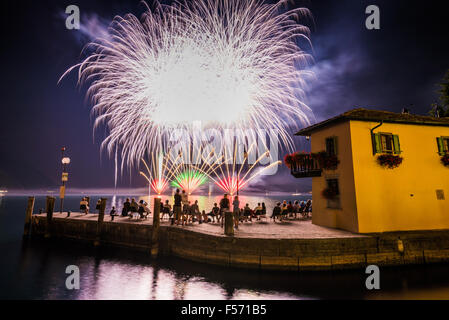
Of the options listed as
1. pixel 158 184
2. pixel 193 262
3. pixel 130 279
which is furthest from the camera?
pixel 158 184

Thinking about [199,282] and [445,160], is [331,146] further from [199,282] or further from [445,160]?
[199,282]

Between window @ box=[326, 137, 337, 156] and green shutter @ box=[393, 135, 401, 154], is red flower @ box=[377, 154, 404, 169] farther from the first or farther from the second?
window @ box=[326, 137, 337, 156]

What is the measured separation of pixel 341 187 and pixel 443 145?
7843 mm

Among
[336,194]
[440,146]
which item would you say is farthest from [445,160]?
[336,194]

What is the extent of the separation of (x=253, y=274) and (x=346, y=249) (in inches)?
190

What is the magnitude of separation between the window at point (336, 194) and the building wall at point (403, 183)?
4.49ft

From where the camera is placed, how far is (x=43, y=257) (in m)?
17.4

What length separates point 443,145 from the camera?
15695mm

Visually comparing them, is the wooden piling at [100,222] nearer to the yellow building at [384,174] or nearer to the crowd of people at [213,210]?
the crowd of people at [213,210]

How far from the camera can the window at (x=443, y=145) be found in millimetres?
15517

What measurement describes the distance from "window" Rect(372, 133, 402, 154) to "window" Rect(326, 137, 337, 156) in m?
2.12

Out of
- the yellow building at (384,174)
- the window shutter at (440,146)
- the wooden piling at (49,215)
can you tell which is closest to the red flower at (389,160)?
the yellow building at (384,174)
